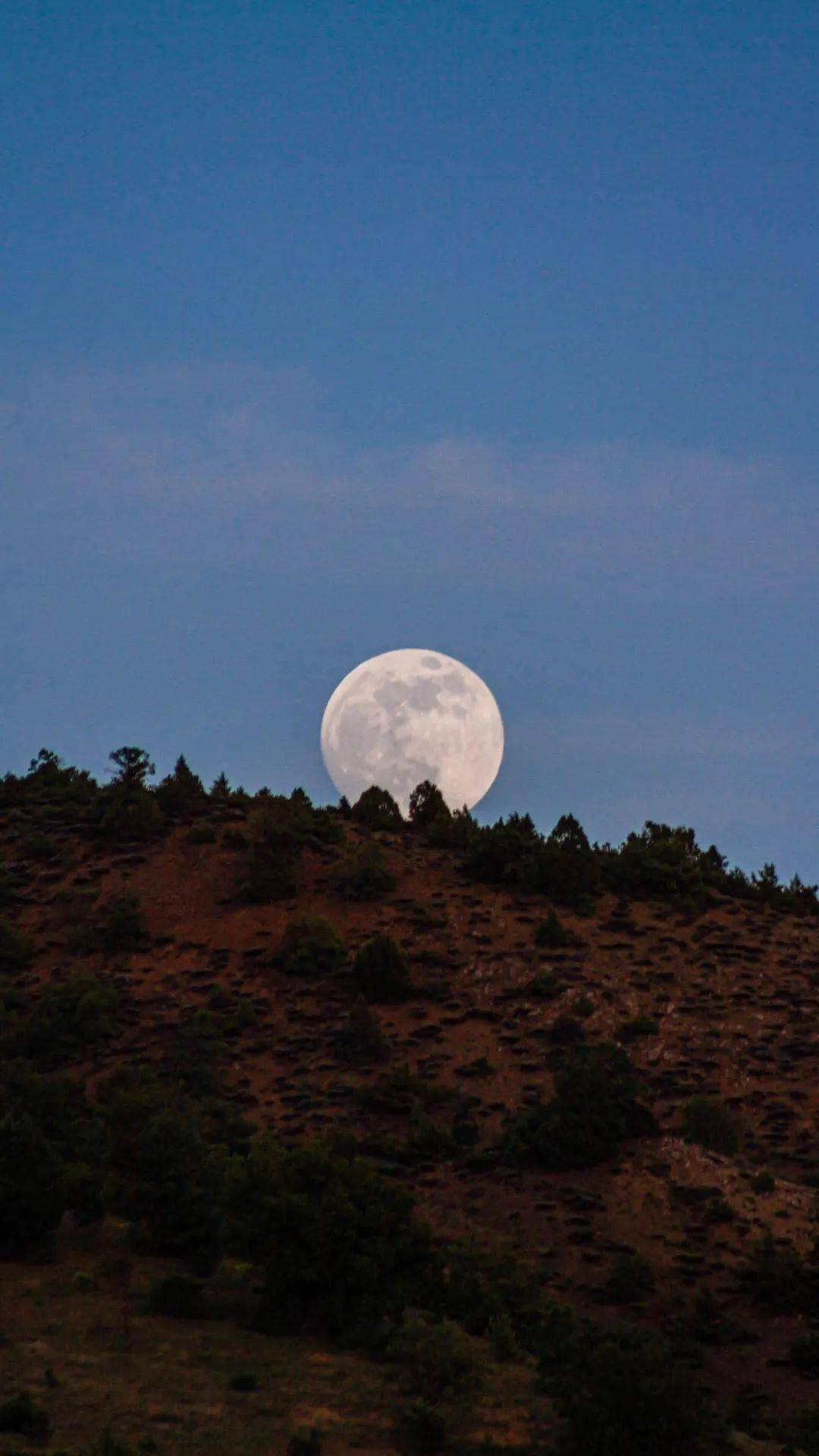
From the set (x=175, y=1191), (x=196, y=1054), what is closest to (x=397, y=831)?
(x=196, y=1054)

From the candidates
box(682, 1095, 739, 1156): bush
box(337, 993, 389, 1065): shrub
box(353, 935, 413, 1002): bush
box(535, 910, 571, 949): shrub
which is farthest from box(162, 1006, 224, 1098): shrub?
box(682, 1095, 739, 1156): bush

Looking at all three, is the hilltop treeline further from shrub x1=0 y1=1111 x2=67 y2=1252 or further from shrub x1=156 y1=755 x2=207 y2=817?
shrub x1=0 y1=1111 x2=67 y2=1252

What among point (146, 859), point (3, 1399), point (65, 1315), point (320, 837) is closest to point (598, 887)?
point (320, 837)

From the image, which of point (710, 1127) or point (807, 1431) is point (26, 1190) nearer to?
point (807, 1431)

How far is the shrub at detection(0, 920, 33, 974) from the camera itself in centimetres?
5484

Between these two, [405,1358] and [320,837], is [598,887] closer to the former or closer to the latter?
[320,837]

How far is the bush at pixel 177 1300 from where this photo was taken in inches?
1294

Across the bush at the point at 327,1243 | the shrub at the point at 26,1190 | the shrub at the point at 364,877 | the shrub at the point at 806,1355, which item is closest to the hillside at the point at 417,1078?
the shrub at the point at 806,1355

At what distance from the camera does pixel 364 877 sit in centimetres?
5962

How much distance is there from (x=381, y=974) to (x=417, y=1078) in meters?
6.01

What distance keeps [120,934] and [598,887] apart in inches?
733

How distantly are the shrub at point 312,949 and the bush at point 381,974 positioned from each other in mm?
1460

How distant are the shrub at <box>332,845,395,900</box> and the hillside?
0.56ft

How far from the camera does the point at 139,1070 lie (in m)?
46.8
